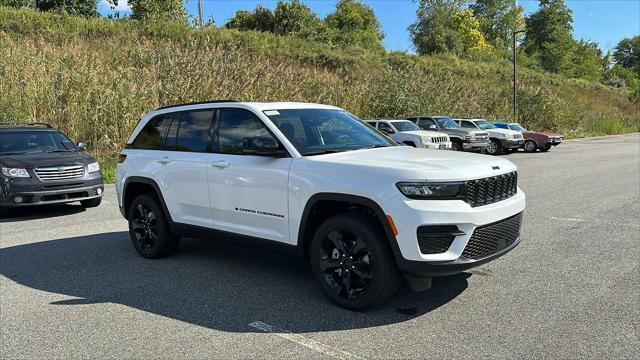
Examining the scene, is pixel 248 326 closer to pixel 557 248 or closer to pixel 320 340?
pixel 320 340

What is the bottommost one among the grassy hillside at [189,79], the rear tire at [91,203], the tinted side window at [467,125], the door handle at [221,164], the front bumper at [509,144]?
the rear tire at [91,203]

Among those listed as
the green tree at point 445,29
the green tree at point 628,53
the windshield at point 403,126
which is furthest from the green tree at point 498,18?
the windshield at point 403,126

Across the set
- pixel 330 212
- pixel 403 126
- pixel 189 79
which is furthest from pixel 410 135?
pixel 330 212

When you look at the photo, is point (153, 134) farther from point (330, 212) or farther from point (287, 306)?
point (287, 306)

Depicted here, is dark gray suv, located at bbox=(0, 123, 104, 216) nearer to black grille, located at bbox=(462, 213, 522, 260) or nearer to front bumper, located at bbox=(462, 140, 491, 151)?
black grille, located at bbox=(462, 213, 522, 260)

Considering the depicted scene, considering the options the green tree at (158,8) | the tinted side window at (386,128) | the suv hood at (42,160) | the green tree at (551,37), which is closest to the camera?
the suv hood at (42,160)

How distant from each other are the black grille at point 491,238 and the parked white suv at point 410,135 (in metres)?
13.6

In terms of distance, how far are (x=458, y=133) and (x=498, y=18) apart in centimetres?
8020

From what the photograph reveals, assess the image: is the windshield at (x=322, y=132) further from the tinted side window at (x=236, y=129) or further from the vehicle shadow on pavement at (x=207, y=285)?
the vehicle shadow on pavement at (x=207, y=285)

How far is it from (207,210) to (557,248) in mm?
4167

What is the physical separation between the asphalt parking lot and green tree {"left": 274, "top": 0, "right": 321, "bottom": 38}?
42.3 m

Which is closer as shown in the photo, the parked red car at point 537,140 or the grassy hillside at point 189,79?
the grassy hillside at point 189,79

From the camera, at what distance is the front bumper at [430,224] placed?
12.9 feet

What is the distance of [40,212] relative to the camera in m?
10.0
